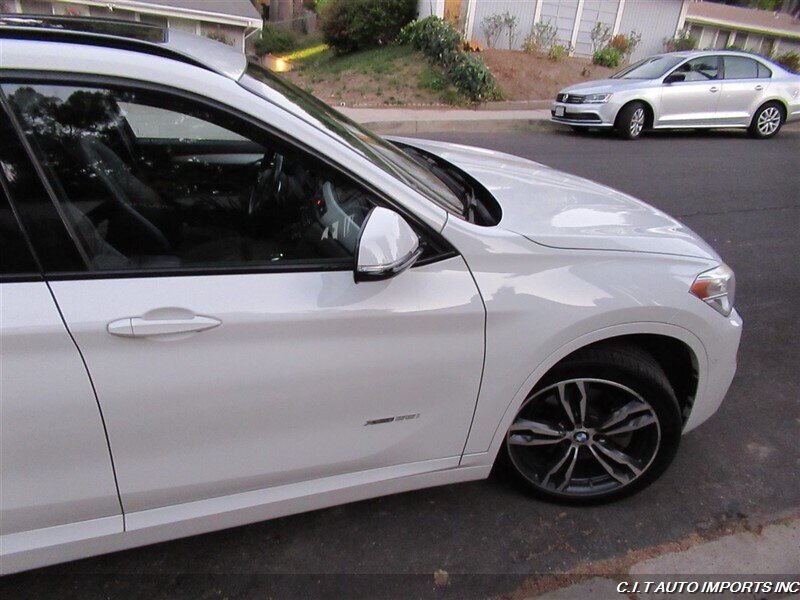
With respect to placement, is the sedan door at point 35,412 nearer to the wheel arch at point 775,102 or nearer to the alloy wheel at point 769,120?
the wheel arch at point 775,102

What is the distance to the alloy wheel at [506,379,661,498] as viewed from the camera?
2342mm

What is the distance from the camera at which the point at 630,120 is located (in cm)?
1073

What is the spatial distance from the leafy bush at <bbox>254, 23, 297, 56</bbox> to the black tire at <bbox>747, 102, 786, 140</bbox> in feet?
75.8

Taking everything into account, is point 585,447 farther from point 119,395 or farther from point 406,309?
point 119,395

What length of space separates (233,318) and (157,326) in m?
0.21

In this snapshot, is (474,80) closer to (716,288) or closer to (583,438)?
(716,288)

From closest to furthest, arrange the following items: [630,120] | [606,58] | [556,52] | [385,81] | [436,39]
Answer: [630,120] < [385,81] < [436,39] < [556,52] < [606,58]

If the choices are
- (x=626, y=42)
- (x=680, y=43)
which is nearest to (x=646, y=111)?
(x=626, y=42)

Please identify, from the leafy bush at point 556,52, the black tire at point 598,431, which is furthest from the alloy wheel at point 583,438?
the leafy bush at point 556,52

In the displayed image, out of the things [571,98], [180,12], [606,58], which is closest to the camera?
[571,98]

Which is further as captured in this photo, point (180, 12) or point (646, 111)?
point (180, 12)

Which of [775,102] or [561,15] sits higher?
[561,15]

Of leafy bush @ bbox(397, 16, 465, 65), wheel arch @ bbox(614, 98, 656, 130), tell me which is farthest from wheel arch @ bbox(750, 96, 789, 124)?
leafy bush @ bbox(397, 16, 465, 65)

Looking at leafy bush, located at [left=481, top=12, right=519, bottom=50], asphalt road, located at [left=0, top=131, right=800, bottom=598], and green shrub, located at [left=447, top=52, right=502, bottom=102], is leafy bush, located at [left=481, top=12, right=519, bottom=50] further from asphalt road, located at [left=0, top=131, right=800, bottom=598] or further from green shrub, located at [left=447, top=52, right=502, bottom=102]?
asphalt road, located at [left=0, top=131, right=800, bottom=598]
